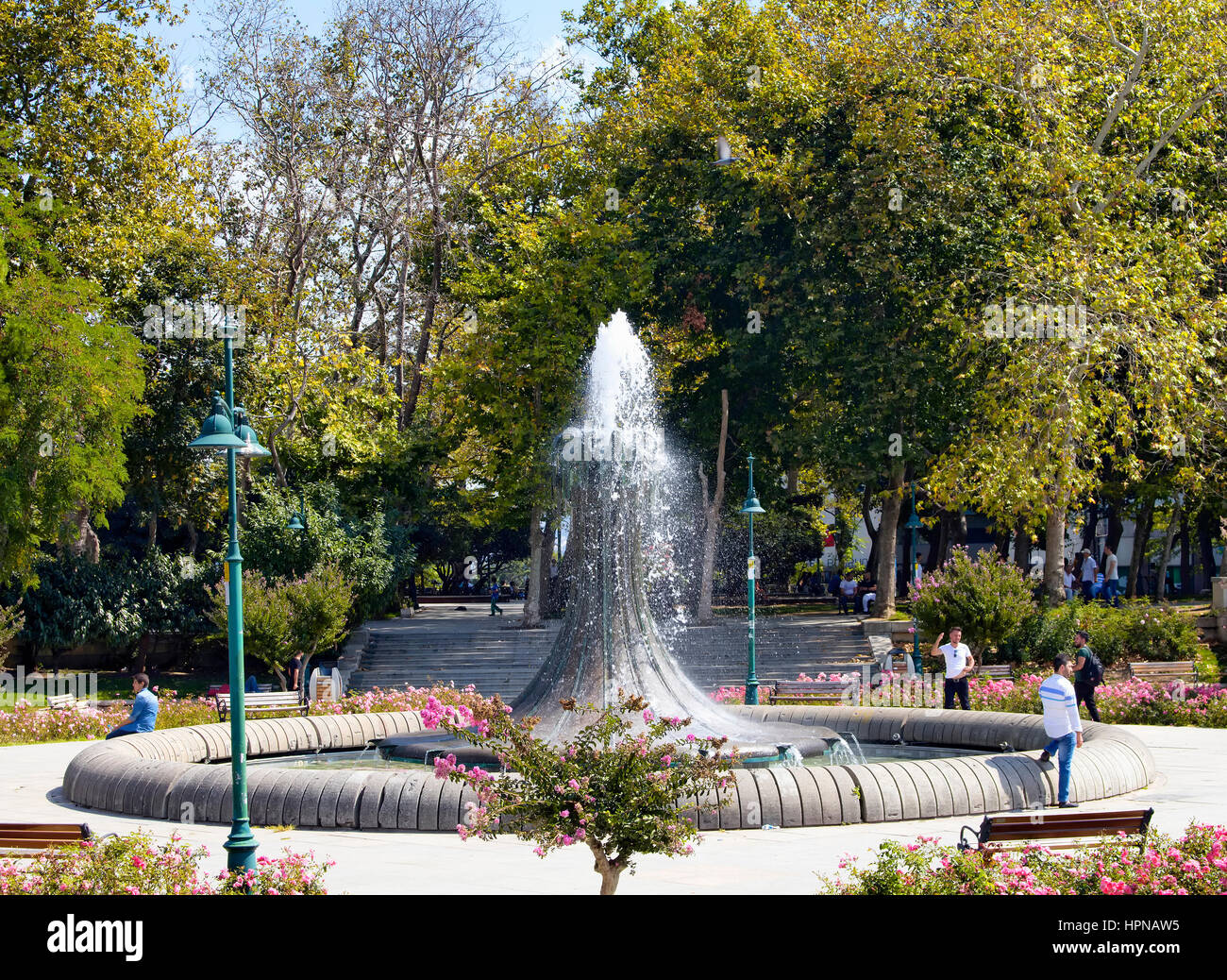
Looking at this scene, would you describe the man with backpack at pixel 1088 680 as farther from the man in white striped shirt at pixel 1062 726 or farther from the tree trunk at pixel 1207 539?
the tree trunk at pixel 1207 539

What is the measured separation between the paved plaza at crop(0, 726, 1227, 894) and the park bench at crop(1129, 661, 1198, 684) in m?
8.51

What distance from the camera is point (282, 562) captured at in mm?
33688

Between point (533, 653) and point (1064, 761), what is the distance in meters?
22.1

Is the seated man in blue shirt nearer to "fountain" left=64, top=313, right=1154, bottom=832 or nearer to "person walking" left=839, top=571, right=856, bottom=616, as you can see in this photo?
"fountain" left=64, top=313, right=1154, bottom=832

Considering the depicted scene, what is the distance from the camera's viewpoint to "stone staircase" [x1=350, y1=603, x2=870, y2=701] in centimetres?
3103

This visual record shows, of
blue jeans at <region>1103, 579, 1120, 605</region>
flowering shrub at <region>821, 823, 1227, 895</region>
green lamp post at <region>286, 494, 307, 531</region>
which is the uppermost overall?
green lamp post at <region>286, 494, 307, 531</region>

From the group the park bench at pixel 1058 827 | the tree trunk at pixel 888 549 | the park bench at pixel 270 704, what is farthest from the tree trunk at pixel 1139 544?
the park bench at pixel 1058 827

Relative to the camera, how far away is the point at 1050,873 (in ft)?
26.2

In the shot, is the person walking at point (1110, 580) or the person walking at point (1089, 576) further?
the person walking at point (1110, 580)

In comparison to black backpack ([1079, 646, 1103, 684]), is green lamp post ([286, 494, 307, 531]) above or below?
above

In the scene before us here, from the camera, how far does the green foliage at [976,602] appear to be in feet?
87.2

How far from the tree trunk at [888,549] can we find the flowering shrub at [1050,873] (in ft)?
86.7

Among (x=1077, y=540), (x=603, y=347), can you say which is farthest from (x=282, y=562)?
(x=1077, y=540)

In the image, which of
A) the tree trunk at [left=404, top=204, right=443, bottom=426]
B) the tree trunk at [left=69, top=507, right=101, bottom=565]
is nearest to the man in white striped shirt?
the tree trunk at [left=69, top=507, right=101, bottom=565]
